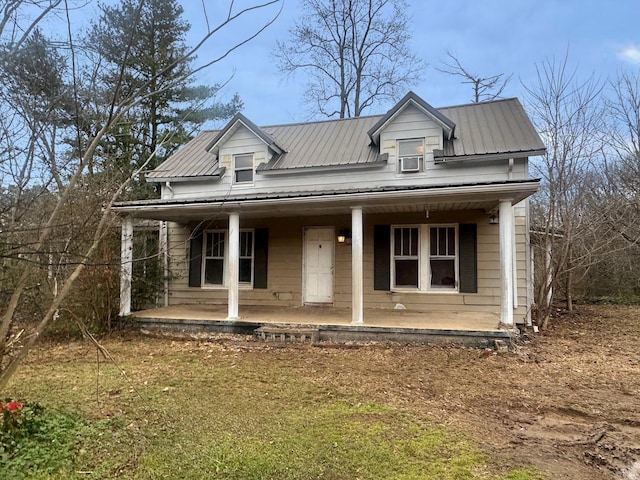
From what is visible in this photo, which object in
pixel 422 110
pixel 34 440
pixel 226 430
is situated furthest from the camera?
pixel 422 110

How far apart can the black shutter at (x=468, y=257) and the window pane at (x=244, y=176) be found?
5321 millimetres

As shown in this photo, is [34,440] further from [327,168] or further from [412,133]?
[412,133]

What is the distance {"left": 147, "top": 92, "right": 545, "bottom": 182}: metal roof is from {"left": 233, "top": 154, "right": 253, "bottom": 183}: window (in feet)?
1.25

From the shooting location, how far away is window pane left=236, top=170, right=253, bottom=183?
1044cm

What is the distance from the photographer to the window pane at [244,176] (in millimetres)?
10438

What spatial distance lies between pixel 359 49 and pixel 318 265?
13.6 meters

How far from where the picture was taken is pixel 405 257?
9242 millimetres

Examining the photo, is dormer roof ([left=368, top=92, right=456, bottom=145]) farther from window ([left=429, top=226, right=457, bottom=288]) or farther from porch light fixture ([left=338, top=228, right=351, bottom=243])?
porch light fixture ([left=338, top=228, right=351, bottom=243])

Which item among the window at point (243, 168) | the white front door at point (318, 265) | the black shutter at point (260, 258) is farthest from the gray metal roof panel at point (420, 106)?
the black shutter at point (260, 258)

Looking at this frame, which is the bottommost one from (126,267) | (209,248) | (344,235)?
(126,267)

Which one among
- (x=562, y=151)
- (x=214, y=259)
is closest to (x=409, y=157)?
(x=562, y=151)

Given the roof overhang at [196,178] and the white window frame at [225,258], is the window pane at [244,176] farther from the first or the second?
the white window frame at [225,258]

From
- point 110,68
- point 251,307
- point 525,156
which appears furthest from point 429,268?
point 110,68

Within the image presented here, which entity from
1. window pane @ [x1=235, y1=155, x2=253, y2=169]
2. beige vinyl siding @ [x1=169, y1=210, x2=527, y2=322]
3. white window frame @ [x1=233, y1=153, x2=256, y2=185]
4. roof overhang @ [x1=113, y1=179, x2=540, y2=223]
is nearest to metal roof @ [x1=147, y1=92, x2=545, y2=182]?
white window frame @ [x1=233, y1=153, x2=256, y2=185]
